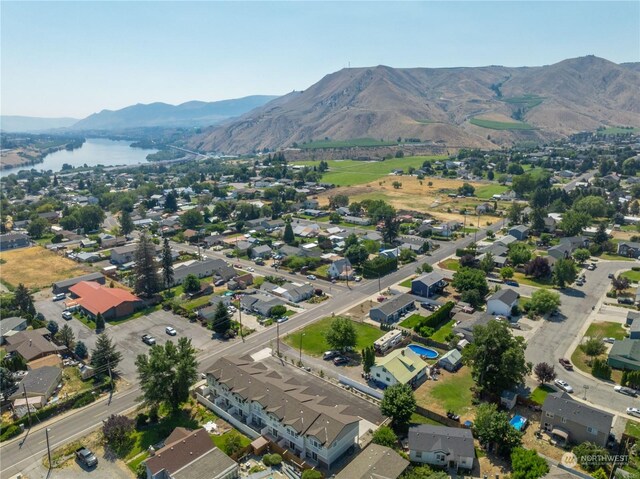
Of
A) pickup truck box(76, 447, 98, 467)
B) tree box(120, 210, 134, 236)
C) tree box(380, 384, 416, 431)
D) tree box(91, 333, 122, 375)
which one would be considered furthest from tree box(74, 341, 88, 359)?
tree box(120, 210, 134, 236)

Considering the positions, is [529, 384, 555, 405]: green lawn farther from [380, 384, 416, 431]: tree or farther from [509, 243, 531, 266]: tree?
[509, 243, 531, 266]: tree

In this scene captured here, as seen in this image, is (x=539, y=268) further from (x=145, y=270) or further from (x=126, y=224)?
(x=126, y=224)

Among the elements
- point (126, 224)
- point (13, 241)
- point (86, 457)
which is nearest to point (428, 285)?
point (86, 457)

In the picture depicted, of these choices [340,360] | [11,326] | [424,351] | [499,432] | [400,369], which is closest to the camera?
[499,432]

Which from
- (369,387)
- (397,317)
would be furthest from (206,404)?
(397,317)

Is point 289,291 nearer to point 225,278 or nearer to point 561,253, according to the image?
point 225,278

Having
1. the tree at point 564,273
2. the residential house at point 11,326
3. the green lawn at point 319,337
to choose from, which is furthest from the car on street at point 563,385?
the residential house at point 11,326
